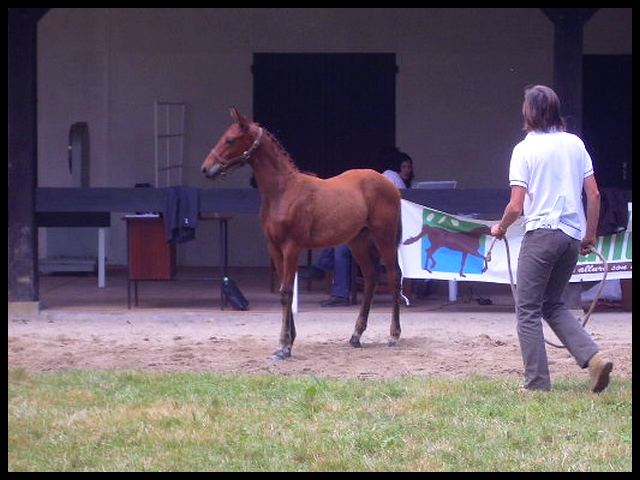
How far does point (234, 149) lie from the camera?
934cm

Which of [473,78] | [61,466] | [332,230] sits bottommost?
[61,466]

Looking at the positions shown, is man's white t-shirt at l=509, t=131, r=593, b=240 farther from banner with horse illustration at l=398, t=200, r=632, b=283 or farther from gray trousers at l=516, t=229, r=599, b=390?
banner with horse illustration at l=398, t=200, r=632, b=283

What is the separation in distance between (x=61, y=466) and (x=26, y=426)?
0.86 m

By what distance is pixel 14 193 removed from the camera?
11555 millimetres

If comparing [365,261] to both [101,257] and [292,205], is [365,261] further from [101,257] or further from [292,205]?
[101,257]

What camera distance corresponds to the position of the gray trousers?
755cm

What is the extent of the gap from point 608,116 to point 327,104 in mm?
3524

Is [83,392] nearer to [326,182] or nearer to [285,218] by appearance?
Answer: [285,218]

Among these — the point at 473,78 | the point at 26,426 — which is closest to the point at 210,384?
the point at 26,426

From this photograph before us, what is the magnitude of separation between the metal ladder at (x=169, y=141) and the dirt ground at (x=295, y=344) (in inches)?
155

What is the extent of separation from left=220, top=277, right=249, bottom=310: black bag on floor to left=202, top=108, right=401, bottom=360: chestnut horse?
99.0 inches

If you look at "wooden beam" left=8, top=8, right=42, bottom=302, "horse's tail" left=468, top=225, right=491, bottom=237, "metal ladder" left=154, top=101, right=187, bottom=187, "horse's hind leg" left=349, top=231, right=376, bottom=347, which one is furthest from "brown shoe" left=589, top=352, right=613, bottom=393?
"metal ladder" left=154, top=101, right=187, bottom=187

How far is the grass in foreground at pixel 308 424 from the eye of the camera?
6371 mm

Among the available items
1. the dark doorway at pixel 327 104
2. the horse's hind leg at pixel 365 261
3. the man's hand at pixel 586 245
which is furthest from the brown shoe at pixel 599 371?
the dark doorway at pixel 327 104
